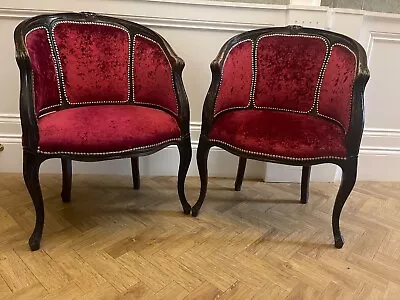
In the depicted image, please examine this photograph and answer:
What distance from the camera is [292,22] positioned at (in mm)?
2104

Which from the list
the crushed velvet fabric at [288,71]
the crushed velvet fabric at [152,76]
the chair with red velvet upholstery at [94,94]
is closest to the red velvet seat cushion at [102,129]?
the chair with red velvet upholstery at [94,94]

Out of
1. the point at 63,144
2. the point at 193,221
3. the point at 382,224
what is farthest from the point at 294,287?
the point at 63,144

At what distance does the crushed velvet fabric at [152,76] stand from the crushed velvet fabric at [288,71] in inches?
17.8

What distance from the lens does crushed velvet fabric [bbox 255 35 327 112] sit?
75.8 inches

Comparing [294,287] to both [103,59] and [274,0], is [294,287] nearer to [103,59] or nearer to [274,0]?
[103,59]

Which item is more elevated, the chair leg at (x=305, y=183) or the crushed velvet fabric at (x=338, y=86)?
the crushed velvet fabric at (x=338, y=86)

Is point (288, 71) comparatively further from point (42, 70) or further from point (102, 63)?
point (42, 70)

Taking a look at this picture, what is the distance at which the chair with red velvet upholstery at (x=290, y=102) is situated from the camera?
5.29 feet

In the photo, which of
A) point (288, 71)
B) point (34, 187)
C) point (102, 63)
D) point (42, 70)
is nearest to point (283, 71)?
point (288, 71)

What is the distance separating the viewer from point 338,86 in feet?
5.85

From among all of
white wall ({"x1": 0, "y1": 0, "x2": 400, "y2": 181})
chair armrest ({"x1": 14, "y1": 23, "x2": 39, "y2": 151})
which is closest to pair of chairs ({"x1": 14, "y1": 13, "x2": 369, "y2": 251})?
chair armrest ({"x1": 14, "y1": 23, "x2": 39, "y2": 151})

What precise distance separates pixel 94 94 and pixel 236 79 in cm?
69

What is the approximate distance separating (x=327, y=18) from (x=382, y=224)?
1103 millimetres

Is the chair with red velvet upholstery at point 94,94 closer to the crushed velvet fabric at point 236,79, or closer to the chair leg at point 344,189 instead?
the crushed velvet fabric at point 236,79
